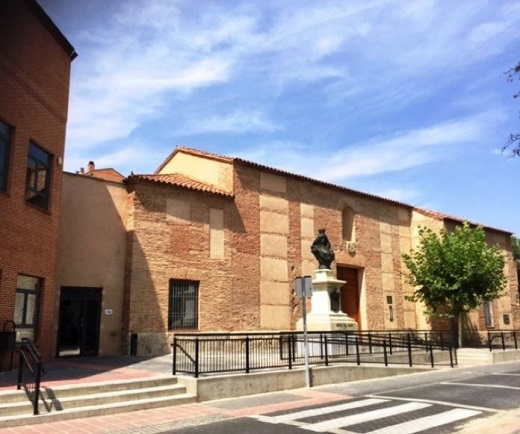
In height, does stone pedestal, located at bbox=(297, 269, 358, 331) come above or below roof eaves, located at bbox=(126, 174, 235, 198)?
below

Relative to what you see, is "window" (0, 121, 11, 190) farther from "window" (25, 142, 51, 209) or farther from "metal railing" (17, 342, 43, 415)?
"metal railing" (17, 342, 43, 415)

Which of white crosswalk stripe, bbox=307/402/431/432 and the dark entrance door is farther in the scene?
the dark entrance door

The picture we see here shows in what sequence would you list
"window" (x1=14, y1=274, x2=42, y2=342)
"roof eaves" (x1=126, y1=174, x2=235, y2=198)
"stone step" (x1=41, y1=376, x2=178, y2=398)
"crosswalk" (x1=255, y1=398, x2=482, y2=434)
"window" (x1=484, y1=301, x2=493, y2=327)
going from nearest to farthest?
"crosswalk" (x1=255, y1=398, x2=482, y2=434) → "stone step" (x1=41, y1=376, x2=178, y2=398) → "window" (x1=14, y1=274, x2=42, y2=342) → "roof eaves" (x1=126, y1=174, x2=235, y2=198) → "window" (x1=484, y1=301, x2=493, y2=327)

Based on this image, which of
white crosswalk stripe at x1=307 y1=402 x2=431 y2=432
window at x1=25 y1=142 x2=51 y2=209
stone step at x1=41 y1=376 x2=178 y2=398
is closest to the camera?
white crosswalk stripe at x1=307 y1=402 x2=431 y2=432

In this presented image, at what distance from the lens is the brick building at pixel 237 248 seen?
18.6m

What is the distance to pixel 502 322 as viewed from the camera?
33375mm

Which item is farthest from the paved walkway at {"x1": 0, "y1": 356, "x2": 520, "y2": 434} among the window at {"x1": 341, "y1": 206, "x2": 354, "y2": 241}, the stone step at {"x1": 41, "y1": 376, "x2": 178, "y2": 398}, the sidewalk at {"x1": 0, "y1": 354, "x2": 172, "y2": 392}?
the window at {"x1": 341, "y1": 206, "x2": 354, "y2": 241}

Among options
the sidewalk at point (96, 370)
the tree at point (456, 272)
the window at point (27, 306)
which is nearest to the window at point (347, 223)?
the tree at point (456, 272)

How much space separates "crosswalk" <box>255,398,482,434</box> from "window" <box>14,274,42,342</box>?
7533 millimetres

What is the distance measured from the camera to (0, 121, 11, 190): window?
12.8 m

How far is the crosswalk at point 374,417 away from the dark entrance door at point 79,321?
9.88 m

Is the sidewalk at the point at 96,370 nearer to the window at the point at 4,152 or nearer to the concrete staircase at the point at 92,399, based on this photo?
the concrete staircase at the point at 92,399

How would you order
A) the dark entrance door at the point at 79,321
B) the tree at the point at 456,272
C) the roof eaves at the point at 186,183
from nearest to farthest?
1. the dark entrance door at the point at 79,321
2. the roof eaves at the point at 186,183
3. the tree at the point at 456,272

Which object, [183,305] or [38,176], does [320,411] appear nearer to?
[38,176]
